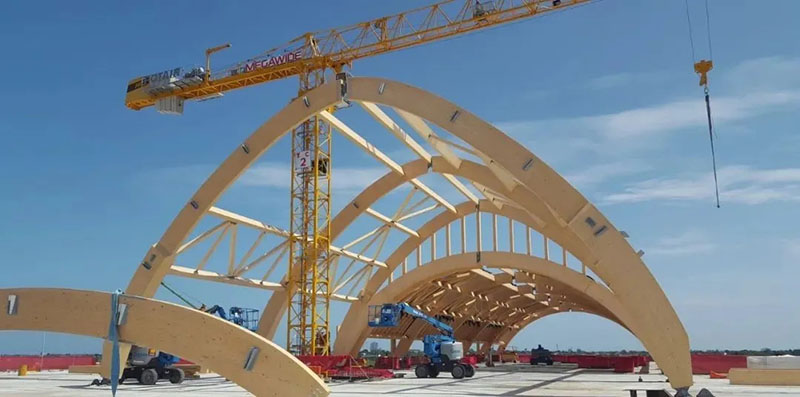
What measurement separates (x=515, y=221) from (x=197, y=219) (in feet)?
63.7

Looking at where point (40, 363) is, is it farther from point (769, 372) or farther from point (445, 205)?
point (769, 372)

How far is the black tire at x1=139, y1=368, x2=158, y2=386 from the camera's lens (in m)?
35.6

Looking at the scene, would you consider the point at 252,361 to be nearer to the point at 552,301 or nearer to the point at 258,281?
the point at 258,281

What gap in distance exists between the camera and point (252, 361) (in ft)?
32.9

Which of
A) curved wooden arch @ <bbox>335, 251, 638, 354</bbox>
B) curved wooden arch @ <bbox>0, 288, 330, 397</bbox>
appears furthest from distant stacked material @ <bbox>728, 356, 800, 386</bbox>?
curved wooden arch @ <bbox>0, 288, 330, 397</bbox>

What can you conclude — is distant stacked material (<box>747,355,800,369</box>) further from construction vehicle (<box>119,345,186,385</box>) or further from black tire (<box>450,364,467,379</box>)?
construction vehicle (<box>119,345,186,385</box>)

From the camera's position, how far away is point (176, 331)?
10359 millimetres

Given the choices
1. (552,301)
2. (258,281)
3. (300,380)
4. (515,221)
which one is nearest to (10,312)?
(300,380)

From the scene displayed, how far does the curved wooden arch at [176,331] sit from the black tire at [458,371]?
3307 centimetres

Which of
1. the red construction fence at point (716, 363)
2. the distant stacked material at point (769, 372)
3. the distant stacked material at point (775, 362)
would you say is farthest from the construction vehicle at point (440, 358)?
the red construction fence at point (716, 363)

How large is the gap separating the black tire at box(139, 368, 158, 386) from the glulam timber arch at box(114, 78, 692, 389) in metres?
4.27

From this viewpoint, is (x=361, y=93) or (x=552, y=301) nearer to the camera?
(x=361, y=93)

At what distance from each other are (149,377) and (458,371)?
55.2 ft

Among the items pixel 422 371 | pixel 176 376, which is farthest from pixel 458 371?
pixel 176 376
